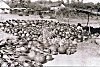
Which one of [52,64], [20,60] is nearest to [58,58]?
[52,64]

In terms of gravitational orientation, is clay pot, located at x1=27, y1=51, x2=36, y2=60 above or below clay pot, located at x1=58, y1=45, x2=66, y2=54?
above

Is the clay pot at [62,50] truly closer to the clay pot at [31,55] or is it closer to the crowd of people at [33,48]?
the crowd of people at [33,48]

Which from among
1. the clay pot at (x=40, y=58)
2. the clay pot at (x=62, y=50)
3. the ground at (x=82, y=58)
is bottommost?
the ground at (x=82, y=58)

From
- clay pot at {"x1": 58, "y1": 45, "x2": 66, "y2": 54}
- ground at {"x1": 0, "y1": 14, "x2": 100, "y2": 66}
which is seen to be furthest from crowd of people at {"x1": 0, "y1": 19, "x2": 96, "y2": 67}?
ground at {"x1": 0, "y1": 14, "x2": 100, "y2": 66}

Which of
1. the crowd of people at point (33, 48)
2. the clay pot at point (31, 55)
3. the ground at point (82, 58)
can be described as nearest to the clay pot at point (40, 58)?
the crowd of people at point (33, 48)

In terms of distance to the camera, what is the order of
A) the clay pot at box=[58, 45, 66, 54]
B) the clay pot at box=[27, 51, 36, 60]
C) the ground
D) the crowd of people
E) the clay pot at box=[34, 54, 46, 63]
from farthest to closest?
the clay pot at box=[58, 45, 66, 54] → the ground → the clay pot at box=[27, 51, 36, 60] → the clay pot at box=[34, 54, 46, 63] → the crowd of people

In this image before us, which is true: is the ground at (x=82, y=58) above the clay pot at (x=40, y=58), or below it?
below

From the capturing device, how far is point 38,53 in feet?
56.4

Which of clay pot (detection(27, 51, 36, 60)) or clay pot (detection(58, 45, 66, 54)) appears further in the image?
clay pot (detection(58, 45, 66, 54))

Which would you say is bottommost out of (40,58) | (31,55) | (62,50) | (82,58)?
(82,58)

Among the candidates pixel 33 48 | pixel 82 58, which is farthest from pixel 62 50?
pixel 33 48

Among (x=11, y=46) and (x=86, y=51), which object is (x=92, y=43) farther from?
(x=11, y=46)

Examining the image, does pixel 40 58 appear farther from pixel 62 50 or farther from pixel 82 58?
pixel 82 58

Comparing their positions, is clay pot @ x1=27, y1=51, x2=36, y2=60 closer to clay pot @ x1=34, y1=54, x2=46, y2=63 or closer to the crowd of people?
the crowd of people
